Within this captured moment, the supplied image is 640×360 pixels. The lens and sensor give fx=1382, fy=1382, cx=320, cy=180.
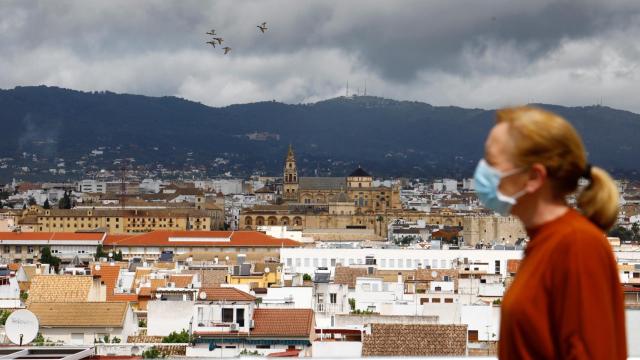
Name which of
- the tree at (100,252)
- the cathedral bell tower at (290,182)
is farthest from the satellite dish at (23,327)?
the cathedral bell tower at (290,182)

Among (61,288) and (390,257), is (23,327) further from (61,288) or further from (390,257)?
(390,257)

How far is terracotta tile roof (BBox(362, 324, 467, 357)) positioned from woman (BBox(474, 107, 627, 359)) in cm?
1633

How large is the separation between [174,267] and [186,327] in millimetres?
21361

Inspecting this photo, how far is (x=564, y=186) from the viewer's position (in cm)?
246

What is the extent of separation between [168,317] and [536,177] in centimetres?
2320

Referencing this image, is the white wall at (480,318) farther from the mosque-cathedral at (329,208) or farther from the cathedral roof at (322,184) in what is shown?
the cathedral roof at (322,184)

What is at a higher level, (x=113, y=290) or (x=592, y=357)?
(x=592, y=357)

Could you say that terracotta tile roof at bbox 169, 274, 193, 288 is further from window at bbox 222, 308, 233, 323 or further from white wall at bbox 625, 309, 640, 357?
white wall at bbox 625, 309, 640, 357

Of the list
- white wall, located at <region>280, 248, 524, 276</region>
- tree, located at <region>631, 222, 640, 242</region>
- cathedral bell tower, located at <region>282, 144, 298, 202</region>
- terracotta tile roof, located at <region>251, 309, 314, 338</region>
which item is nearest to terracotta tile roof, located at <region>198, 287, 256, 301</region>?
terracotta tile roof, located at <region>251, 309, 314, 338</region>

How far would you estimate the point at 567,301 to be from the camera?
2285 mm

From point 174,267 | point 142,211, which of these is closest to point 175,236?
point 174,267

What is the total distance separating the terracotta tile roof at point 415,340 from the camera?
62.6 feet

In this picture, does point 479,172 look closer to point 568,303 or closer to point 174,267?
point 568,303

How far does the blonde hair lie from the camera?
7.86ft
